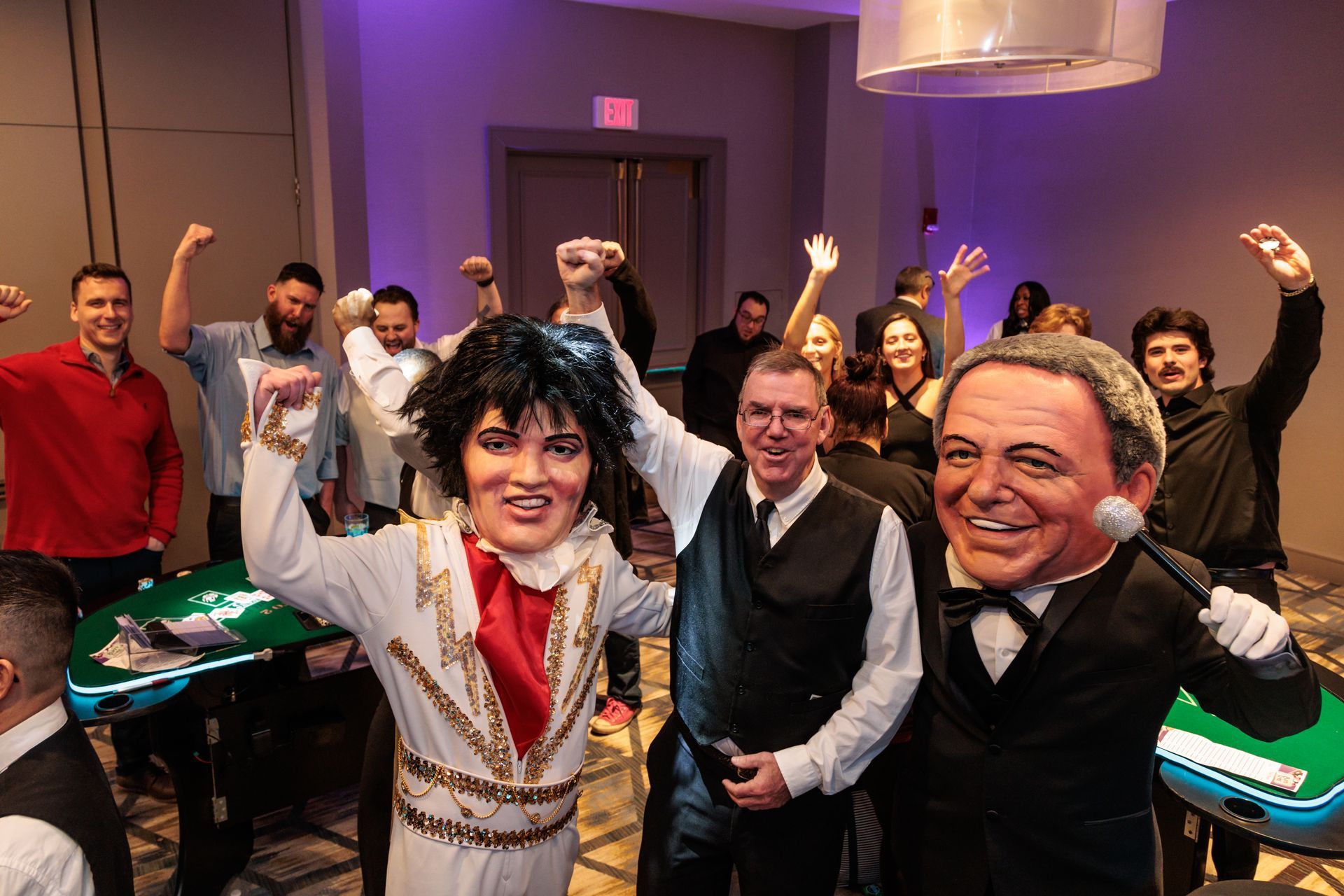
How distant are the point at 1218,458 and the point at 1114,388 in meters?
1.93

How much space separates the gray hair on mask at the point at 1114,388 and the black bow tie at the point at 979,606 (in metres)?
0.25

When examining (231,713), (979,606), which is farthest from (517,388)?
(231,713)

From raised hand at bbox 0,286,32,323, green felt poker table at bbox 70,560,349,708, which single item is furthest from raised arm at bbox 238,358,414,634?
raised hand at bbox 0,286,32,323

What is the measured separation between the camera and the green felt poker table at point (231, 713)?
245cm

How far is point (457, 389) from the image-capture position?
1626 millimetres

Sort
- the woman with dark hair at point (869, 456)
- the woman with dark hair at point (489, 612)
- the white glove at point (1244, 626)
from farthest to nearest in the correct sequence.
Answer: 1. the woman with dark hair at point (869, 456)
2. the woman with dark hair at point (489, 612)
3. the white glove at point (1244, 626)

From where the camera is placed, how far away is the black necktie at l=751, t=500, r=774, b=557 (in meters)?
1.92

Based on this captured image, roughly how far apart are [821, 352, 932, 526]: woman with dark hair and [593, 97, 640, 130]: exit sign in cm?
380

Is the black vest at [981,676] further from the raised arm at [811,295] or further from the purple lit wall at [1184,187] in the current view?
the purple lit wall at [1184,187]

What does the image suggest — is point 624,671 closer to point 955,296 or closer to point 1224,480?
point 955,296

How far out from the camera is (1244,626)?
49.9 inches

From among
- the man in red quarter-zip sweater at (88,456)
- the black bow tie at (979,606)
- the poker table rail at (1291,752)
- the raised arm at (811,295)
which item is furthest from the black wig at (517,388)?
the man in red quarter-zip sweater at (88,456)

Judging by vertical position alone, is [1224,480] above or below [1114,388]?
below

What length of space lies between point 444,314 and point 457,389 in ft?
14.6
